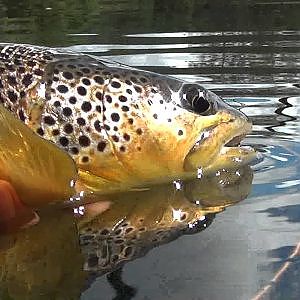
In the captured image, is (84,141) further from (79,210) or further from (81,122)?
(79,210)

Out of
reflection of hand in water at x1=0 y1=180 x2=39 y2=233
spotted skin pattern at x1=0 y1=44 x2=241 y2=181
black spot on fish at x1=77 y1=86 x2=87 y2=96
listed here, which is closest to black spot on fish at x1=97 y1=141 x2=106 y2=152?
spotted skin pattern at x1=0 y1=44 x2=241 y2=181

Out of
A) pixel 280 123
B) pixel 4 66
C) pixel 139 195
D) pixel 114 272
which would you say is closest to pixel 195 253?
pixel 114 272

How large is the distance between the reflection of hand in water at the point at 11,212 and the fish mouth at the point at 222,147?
2.37 ft

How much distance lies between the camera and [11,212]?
287 cm

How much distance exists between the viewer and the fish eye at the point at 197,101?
3.46m

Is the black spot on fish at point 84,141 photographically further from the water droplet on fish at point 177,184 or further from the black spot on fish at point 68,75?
the water droplet on fish at point 177,184

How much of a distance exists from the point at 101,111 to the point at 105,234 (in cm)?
71

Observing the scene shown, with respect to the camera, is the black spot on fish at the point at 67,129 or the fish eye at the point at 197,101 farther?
the fish eye at the point at 197,101

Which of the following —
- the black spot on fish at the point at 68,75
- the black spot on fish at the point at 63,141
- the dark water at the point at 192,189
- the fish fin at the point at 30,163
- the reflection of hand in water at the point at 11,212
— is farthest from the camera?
the black spot on fish at the point at 68,75

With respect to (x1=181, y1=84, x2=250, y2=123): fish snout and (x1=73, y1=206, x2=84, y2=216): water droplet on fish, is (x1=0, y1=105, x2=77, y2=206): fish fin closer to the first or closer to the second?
(x1=73, y1=206, x2=84, y2=216): water droplet on fish

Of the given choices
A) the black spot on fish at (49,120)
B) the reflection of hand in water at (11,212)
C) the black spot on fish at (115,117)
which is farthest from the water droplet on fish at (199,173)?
the reflection of hand in water at (11,212)

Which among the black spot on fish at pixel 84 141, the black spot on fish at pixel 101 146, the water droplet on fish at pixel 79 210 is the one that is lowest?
the water droplet on fish at pixel 79 210

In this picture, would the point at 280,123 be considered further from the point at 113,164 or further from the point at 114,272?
the point at 114,272

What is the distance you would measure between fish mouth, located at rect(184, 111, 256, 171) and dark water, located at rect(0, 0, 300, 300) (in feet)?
0.34
